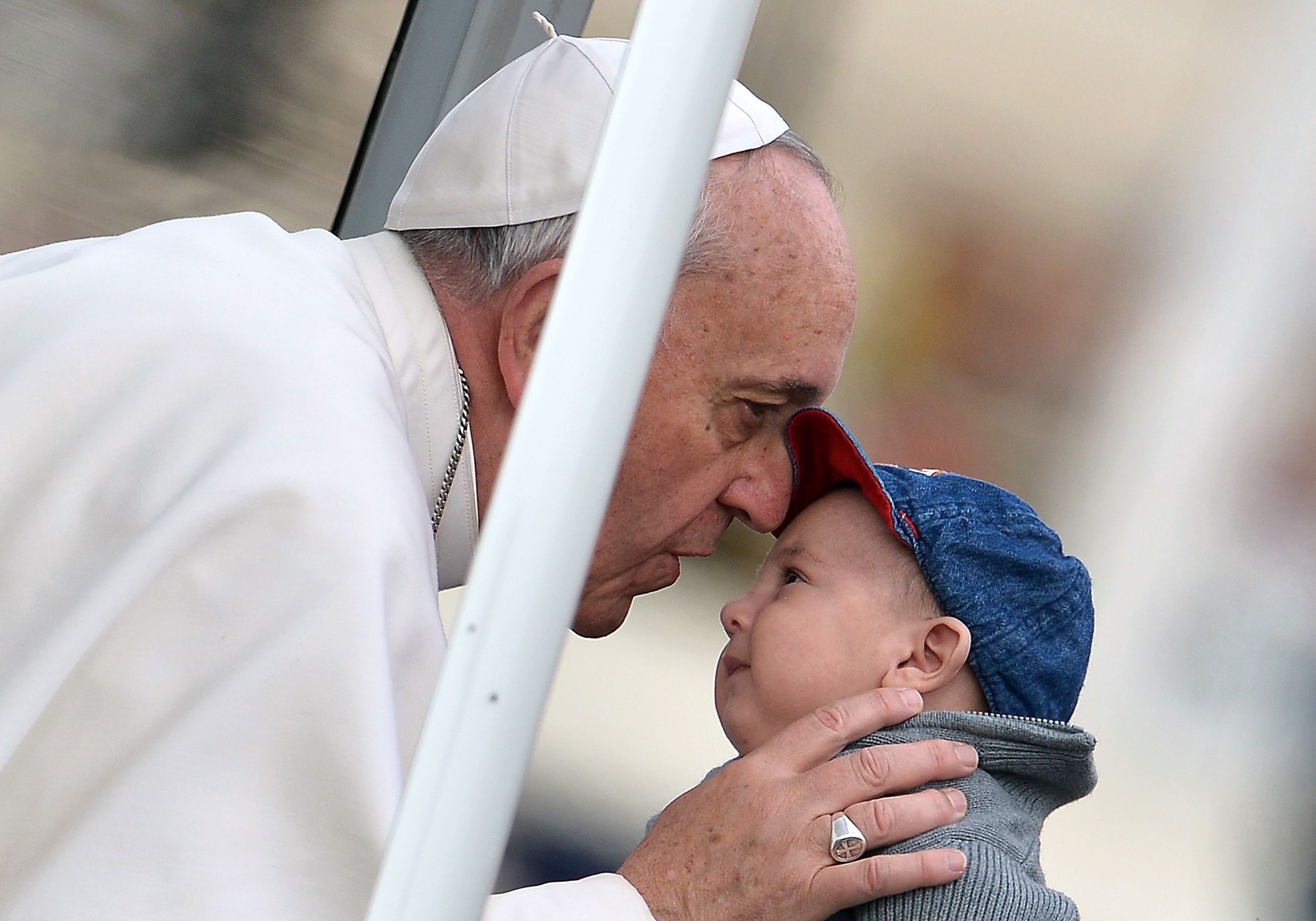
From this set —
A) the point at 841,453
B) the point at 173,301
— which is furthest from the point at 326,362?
the point at 841,453

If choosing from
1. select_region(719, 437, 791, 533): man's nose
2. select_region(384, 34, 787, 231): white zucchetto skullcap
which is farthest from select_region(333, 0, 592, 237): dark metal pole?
select_region(719, 437, 791, 533): man's nose

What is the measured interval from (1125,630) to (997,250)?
4.03 ft

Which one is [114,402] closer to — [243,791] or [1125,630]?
[243,791]

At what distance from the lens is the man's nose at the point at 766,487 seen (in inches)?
74.3

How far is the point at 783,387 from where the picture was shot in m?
1.80

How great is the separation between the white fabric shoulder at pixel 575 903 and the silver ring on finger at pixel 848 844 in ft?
0.72

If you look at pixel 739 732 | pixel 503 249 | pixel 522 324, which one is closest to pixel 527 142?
pixel 503 249

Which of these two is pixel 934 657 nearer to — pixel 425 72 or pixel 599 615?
pixel 599 615

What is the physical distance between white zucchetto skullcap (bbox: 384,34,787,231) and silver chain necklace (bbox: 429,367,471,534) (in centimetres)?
23

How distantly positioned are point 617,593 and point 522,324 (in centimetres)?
49

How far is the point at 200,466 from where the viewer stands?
1.21 m

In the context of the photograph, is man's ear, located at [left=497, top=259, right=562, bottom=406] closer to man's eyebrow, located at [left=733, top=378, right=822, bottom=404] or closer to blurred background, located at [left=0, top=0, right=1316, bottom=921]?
man's eyebrow, located at [left=733, top=378, right=822, bottom=404]

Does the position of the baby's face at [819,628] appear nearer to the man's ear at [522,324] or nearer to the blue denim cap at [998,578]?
the blue denim cap at [998,578]

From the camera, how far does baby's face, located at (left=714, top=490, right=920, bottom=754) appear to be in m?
1.67
